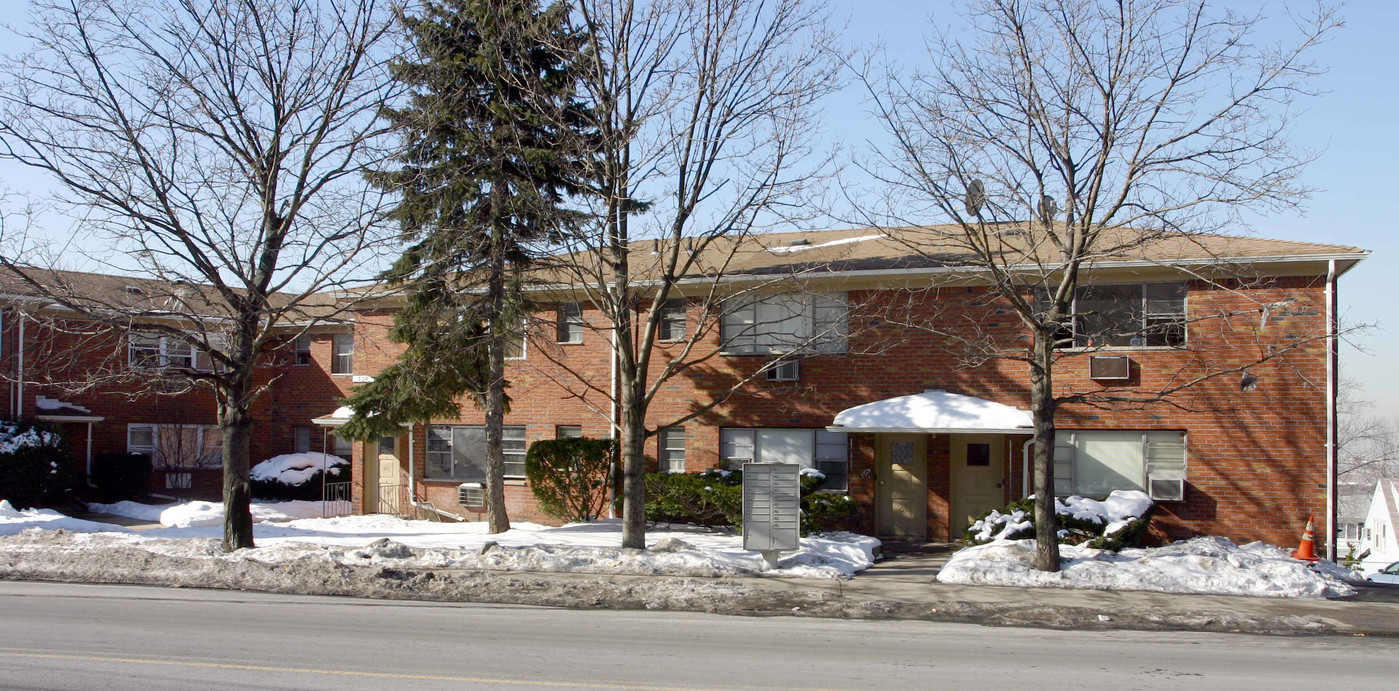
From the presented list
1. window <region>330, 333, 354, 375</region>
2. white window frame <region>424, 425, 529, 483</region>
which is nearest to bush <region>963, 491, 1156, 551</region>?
white window frame <region>424, 425, 529, 483</region>

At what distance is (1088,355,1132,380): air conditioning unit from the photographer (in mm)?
17609

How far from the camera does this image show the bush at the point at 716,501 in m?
17.6

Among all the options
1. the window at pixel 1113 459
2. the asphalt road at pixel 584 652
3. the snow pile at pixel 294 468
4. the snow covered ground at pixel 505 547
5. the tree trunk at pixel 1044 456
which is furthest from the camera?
the snow pile at pixel 294 468

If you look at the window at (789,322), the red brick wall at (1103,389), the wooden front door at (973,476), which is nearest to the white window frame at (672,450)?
the red brick wall at (1103,389)

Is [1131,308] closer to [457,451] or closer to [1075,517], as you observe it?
[1075,517]

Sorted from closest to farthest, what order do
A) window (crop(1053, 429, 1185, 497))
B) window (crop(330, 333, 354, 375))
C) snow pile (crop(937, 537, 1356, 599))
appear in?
snow pile (crop(937, 537, 1356, 599))
window (crop(1053, 429, 1185, 497))
window (crop(330, 333, 354, 375))

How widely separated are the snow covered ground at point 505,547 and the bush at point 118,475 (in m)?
6.84

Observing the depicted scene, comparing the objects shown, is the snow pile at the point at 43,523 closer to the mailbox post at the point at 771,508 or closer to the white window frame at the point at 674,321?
the white window frame at the point at 674,321

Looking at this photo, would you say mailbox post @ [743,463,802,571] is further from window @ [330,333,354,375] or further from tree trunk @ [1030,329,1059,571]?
window @ [330,333,354,375]

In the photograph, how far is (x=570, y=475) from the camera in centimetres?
2008

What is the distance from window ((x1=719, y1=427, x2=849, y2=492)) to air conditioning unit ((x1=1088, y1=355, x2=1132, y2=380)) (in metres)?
4.52

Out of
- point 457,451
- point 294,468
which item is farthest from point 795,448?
point 294,468

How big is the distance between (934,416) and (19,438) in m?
21.1

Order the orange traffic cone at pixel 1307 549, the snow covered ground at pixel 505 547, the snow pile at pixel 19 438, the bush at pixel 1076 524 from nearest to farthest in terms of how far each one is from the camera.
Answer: the snow covered ground at pixel 505 547 → the bush at pixel 1076 524 → the orange traffic cone at pixel 1307 549 → the snow pile at pixel 19 438
